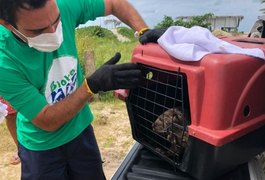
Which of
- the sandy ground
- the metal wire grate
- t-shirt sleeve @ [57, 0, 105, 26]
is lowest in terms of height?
the sandy ground

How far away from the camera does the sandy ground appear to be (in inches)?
116

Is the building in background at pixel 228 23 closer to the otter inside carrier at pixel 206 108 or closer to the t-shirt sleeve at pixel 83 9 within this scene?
the t-shirt sleeve at pixel 83 9

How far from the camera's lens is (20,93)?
1300mm

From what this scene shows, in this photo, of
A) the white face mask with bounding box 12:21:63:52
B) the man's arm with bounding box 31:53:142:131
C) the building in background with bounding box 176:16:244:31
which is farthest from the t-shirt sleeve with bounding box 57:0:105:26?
the building in background with bounding box 176:16:244:31

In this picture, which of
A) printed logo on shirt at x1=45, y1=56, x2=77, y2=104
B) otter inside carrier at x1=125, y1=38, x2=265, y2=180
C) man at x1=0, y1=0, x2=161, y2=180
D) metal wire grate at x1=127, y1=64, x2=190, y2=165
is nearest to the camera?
otter inside carrier at x1=125, y1=38, x2=265, y2=180

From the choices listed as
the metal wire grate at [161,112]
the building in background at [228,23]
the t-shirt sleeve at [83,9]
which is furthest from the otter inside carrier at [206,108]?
the building in background at [228,23]

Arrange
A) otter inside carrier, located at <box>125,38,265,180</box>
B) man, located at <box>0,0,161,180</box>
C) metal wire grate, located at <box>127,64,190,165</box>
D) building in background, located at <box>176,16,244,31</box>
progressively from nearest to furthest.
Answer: otter inside carrier, located at <box>125,38,265,180</box> → metal wire grate, located at <box>127,64,190,165</box> → man, located at <box>0,0,161,180</box> → building in background, located at <box>176,16,244,31</box>

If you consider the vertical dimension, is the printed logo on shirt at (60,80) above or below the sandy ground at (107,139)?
above

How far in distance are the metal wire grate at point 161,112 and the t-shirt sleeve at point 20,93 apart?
0.36m

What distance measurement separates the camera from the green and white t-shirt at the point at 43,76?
4.26 ft

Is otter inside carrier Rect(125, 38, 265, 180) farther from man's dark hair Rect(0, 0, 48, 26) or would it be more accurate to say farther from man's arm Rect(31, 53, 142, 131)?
man's dark hair Rect(0, 0, 48, 26)

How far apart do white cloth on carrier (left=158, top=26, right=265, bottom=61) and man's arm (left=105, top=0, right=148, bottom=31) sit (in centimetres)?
49

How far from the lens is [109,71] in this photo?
123 cm

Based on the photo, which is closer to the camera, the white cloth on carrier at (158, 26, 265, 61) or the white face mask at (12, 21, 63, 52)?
the white cloth on carrier at (158, 26, 265, 61)
